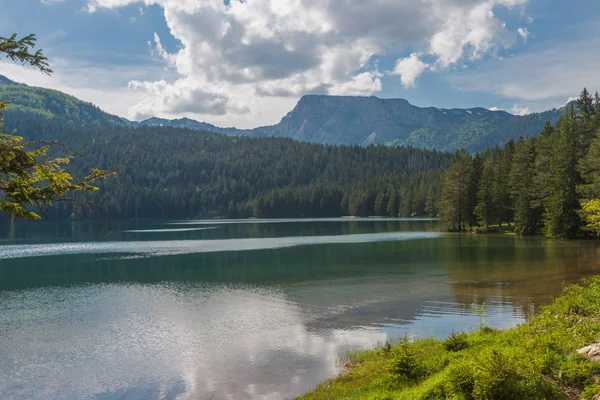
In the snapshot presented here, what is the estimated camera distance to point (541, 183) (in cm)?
7562

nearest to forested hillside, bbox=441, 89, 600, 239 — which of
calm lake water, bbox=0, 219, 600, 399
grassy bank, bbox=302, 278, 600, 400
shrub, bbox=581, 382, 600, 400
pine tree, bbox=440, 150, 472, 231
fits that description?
pine tree, bbox=440, 150, 472, 231

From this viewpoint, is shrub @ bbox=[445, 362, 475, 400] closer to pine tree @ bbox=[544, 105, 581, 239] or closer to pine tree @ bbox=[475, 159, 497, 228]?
pine tree @ bbox=[544, 105, 581, 239]

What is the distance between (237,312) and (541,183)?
63.3m

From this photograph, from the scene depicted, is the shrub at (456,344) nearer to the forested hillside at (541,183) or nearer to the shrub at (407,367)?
the shrub at (407,367)

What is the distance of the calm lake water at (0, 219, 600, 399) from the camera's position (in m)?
19.7

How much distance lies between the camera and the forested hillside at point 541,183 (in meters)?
67.6

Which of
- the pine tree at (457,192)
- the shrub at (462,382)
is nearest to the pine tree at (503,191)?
the pine tree at (457,192)

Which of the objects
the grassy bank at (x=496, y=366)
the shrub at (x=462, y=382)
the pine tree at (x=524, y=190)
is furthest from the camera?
the pine tree at (x=524, y=190)

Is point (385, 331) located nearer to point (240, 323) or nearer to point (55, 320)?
point (240, 323)

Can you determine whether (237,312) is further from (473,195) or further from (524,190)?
(473,195)

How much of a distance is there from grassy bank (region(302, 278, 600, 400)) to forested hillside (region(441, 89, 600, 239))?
1568 inches

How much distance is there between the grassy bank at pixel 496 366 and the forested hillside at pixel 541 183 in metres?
39.8

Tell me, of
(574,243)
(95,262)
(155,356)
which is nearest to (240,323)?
(155,356)

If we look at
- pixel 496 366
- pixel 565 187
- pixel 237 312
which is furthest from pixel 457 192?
pixel 496 366
